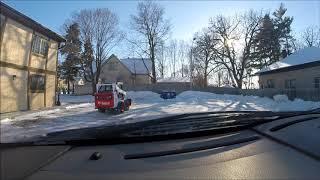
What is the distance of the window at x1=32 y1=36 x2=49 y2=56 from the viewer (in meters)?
1.34

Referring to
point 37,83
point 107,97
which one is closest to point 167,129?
point 107,97

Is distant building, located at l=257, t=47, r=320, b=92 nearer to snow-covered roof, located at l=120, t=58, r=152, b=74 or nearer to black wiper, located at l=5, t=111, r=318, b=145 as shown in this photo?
black wiper, located at l=5, t=111, r=318, b=145

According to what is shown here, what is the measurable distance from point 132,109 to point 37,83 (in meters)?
0.86

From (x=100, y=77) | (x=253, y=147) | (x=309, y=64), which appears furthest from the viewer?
(x=309, y=64)

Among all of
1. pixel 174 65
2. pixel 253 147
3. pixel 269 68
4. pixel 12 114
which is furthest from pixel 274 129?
pixel 269 68

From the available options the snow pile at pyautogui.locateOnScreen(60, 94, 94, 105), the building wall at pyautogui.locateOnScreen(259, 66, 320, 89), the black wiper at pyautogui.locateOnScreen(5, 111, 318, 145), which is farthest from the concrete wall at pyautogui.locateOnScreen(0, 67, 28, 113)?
the building wall at pyautogui.locateOnScreen(259, 66, 320, 89)

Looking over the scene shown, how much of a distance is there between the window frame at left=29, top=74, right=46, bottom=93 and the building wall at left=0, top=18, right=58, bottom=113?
14 millimetres

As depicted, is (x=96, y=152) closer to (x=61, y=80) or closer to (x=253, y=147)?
(x=61, y=80)

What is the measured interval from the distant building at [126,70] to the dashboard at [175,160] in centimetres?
38

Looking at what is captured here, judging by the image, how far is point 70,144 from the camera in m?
1.95

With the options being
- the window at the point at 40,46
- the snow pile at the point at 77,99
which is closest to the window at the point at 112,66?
the snow pile at the point at 77,99

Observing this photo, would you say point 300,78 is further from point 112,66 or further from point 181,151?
point 112,66

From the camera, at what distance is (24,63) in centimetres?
126

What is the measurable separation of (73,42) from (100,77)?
0.85 feet
